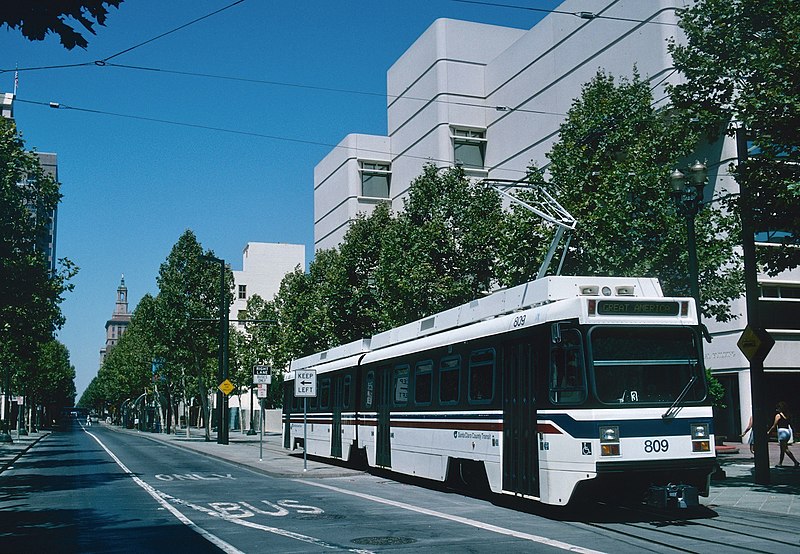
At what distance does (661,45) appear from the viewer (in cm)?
4022

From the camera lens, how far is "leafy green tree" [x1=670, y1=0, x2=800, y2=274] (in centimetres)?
1598

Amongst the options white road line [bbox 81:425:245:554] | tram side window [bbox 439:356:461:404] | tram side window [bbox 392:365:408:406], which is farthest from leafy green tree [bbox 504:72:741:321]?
white road line [bbox 81:425:245:554]

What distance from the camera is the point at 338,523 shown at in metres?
12.9

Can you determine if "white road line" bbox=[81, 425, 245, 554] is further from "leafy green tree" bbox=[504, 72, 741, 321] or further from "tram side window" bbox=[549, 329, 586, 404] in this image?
"leafy green tree" bbox=[504, 72, 741, 321]

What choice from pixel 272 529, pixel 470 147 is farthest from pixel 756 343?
pixel 470 147

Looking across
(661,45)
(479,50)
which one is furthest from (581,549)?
(479,50)

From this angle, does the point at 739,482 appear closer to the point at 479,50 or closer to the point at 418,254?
the point at 418,254

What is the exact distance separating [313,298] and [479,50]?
24.7 metres

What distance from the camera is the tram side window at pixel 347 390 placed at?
80.4 ft

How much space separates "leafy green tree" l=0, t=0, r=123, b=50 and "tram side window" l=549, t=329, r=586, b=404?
7459 mm

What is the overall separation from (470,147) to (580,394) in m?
47.0

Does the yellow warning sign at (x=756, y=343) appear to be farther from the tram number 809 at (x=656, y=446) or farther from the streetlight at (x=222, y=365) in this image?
the streetlight at (x=222, y=365)

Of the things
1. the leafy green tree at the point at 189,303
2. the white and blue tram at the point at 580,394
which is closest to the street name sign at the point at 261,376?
the white and blue tram at the point at 580,394

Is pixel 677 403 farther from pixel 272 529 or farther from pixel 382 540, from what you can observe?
pixel 272 529
